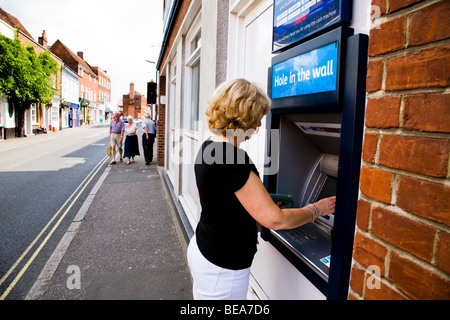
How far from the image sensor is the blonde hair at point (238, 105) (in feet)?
4.46

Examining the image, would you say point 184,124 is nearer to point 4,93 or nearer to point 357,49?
point 357,49

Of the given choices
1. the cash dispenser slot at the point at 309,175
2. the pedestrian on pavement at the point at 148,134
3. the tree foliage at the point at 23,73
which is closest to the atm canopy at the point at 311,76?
the cash dispenser slot at the point at 309,175

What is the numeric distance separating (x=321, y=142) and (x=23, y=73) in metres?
21.8

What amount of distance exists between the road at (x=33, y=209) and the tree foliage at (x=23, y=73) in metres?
9.36

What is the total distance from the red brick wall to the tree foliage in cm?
2134

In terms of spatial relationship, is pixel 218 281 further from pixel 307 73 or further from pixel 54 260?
pixel 54 260

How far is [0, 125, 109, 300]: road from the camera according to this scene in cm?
341

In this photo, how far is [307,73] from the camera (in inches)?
55.9

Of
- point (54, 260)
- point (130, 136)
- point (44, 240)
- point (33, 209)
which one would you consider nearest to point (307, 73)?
point (54, 260)

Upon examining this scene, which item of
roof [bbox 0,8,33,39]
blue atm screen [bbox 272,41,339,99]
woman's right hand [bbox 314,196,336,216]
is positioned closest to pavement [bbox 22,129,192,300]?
woman's right hand [bbox 314,196,336,216]

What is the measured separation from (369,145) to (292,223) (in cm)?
53

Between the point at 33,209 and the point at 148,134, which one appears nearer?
the point at 33,209

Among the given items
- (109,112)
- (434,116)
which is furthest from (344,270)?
(109,112)

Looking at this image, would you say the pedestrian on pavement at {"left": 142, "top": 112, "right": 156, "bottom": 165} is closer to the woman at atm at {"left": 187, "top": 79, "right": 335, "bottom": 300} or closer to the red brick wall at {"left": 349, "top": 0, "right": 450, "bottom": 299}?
the woman at atm at {"left": 187, "top": 79, "right": 335, "bottom": 300}
